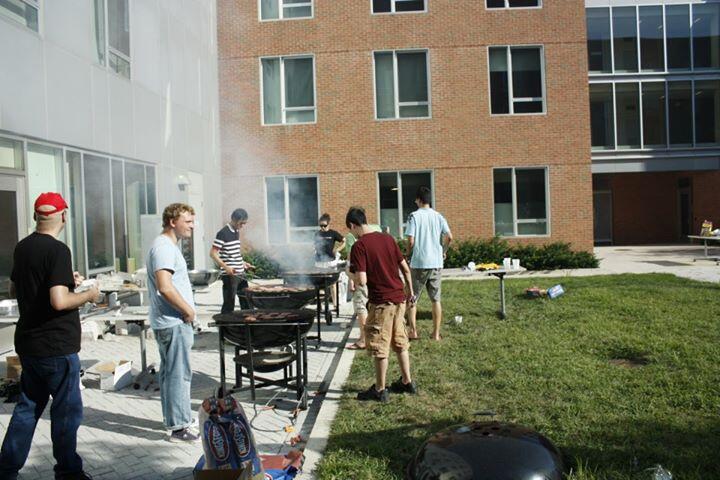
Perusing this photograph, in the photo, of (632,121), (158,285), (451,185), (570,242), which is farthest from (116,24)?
(632,121)

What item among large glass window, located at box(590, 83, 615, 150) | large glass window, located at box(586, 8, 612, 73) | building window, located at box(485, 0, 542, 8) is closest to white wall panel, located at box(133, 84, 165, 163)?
building window, located at box(485, 0, 542, 8)

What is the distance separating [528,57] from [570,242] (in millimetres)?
5317

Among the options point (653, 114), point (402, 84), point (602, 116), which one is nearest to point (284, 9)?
point (402, 84)

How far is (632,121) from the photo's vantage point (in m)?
24.0

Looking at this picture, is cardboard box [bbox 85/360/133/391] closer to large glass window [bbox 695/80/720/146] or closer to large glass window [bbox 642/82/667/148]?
large glass window [bbox 642/82/667/148]

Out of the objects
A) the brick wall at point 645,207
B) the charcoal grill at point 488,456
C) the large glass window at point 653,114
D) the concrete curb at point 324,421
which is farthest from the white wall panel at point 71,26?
the brick wall at point 645,207

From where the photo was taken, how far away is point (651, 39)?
23.4 m

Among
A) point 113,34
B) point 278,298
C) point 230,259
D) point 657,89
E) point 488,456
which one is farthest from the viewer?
point 657,89

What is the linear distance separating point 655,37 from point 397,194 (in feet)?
43.3

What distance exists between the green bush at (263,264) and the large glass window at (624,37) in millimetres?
15392

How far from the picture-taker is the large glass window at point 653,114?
23.3 m

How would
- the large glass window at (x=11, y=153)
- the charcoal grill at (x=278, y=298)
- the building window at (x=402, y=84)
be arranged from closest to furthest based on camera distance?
the charcoal grill at (x=278, y=298), the large glass window at (x=11, y=153), the building window at (x=402, y=84)

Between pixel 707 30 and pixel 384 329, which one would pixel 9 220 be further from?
pixel 707 30

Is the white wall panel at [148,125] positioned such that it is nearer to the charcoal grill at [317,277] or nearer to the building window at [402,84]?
the charcoal grill at [317,277]
